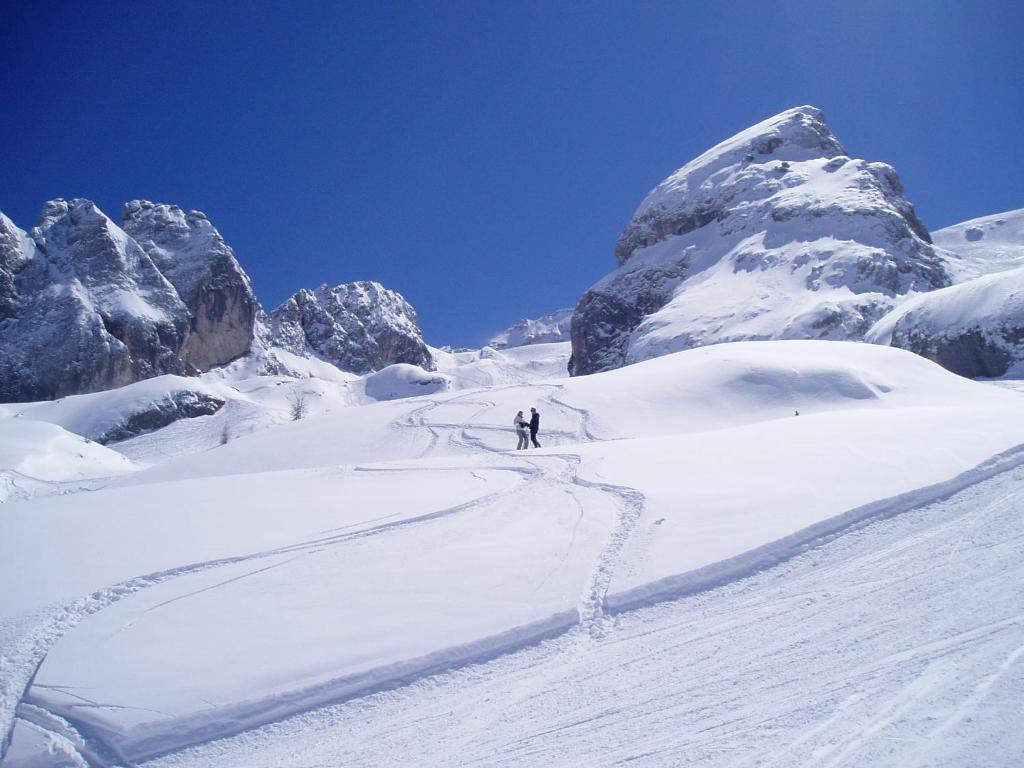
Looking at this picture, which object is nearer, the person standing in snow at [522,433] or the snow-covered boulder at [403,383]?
the person standing in snow at [522,433]

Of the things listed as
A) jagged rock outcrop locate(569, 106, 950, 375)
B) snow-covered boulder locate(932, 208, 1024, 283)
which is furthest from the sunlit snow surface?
snow-covered boulder locate(932, 208, 1024, 283)

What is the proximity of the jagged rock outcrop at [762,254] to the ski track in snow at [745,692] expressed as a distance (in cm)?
4715

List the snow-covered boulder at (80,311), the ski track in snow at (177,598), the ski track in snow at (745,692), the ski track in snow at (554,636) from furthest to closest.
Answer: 1. the snow-covered boulder at (80,311)
2. the ski track in snow at (177,598)
3. the ski track in snow at (554,636)
4. the ski track in snow at (745,692)

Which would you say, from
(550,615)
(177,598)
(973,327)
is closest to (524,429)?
(177,598)

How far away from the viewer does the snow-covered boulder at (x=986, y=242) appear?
74.6 m

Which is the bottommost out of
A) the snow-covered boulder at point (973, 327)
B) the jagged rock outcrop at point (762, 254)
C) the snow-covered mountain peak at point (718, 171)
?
the snow-covered boulder at point (973, 327)

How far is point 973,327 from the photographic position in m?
33.0

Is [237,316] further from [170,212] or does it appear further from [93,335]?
[93,335]

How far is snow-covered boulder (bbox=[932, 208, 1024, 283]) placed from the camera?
245ft

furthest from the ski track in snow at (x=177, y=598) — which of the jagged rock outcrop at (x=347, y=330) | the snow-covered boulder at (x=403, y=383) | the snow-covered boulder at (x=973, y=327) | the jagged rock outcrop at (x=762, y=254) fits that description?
the jagged rock outcrop at (x=347, y=330)

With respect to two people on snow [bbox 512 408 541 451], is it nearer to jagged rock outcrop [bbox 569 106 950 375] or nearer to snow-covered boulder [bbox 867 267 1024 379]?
snow-covered boulder [bbox 867 267 1024 379]

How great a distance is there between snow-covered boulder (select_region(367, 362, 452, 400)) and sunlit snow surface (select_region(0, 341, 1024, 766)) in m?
91.8

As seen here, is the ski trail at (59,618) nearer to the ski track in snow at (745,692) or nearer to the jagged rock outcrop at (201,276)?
the ski track in snow at (745,692)

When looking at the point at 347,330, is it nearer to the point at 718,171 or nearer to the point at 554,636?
the point at 718,171
